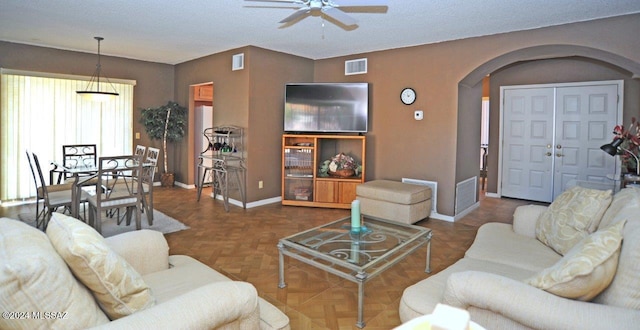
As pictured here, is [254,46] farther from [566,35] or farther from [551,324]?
[551,324]

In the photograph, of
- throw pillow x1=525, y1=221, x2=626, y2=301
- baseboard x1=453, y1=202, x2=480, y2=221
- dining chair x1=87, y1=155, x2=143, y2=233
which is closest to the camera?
throw pillow x1=525, y1=221, x2=626, y2=301

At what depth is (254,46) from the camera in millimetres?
5527

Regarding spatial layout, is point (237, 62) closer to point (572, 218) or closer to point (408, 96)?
point (408, 96)

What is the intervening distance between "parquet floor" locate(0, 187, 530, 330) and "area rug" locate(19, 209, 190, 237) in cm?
14

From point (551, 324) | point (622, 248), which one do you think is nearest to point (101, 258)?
point (551, 324)

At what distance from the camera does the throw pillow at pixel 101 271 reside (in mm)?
1334

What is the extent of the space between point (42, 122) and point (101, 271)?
5720 mm

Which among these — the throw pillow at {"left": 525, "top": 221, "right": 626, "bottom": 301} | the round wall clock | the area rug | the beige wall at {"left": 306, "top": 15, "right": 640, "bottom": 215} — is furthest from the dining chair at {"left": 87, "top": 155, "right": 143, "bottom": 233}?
the throw pillow at {"left": 525, "top": 221, "right": 626, "bottom": 301}

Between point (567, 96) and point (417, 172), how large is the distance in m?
2.84

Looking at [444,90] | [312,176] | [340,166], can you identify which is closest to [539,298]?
[444,90]

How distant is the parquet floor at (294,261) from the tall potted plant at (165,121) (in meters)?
1.16

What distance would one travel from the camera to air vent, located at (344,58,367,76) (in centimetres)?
588

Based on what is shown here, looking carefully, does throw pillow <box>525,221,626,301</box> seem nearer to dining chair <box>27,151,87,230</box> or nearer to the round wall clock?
Result: the round wall clock

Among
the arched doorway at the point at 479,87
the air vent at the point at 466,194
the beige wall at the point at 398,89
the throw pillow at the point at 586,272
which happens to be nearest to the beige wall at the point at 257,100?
the beige wall at the point at 398,89
